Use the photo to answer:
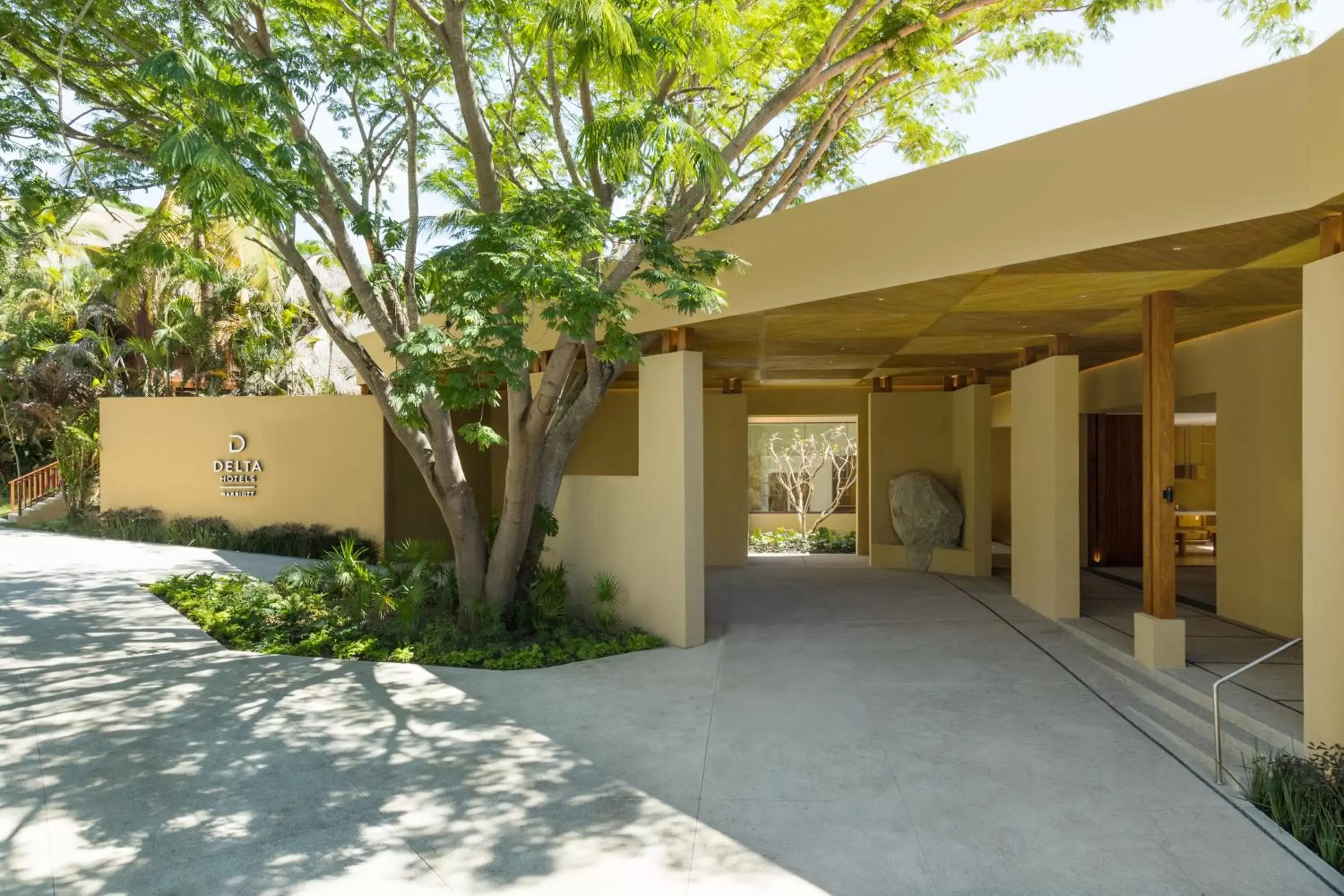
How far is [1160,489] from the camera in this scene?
7.29m

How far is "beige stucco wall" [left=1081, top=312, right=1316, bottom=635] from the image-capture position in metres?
8.44

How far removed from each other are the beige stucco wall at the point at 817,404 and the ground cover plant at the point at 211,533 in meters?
7.38

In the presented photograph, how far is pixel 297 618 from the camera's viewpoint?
31.2 ft

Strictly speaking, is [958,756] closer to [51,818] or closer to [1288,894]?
[1288,894]

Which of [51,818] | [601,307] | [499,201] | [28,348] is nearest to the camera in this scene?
[51,818]

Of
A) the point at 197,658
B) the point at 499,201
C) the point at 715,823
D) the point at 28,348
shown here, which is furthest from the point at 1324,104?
the point at 28,348

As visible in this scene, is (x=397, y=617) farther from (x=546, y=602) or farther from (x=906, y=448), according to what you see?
(x=906, y=448)

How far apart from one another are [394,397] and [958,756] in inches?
212

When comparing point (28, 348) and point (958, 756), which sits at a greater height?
point (28, 348)

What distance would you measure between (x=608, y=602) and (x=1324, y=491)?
21.6 ft

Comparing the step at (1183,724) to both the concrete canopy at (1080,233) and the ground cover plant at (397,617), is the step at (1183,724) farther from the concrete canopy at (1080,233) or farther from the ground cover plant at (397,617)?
the ground cover plant at (397,617)

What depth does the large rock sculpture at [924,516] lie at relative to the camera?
1377 centimetres

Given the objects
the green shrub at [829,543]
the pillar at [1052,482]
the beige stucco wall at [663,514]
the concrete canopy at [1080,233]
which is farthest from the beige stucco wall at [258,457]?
the pillar at [1052,482]

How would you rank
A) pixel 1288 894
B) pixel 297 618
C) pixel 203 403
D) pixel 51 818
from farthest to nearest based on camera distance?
pixel 203 403 → pixel 297 618 → pixel 51 818 → pixel 1288 894
